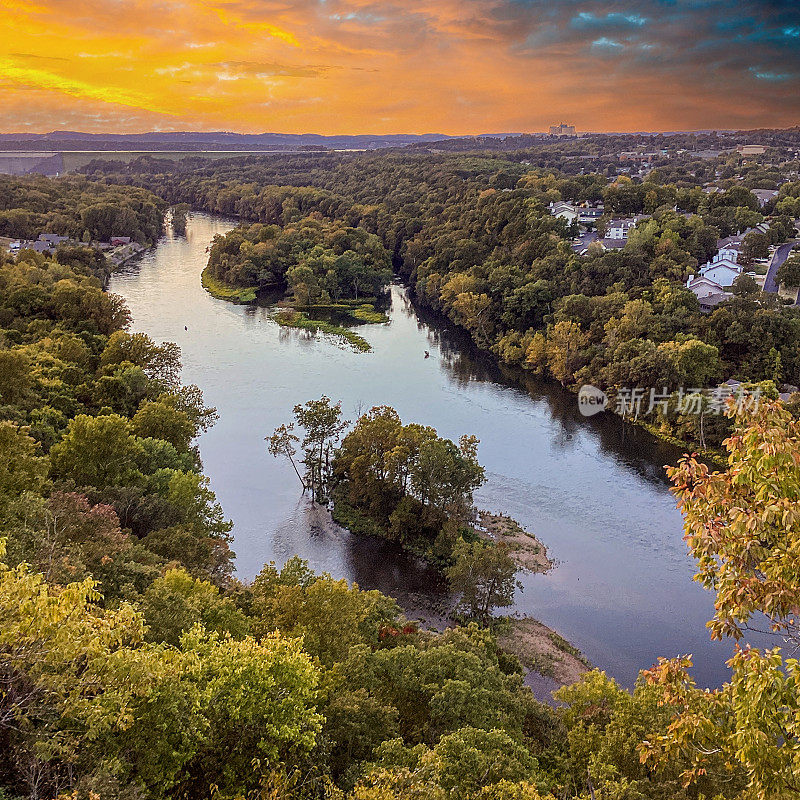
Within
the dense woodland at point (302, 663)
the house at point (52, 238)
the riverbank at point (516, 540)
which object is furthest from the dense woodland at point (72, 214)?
the riverbank at point (516, 540)

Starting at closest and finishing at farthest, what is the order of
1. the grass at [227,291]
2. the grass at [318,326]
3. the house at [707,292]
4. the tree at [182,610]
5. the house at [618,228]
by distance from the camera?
the tree at [182,610] → the house at [707,292] → the grass at [318,326] → the grass at [227,291] → the house at [618,228]

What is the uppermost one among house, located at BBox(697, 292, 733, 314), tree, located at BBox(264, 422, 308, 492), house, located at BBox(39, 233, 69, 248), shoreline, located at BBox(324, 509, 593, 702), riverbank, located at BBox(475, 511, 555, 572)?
house, located at BBox(39, 233, 69, 248)

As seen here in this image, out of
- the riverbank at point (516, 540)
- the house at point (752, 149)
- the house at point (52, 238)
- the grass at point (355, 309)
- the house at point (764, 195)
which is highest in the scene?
the house at point (752, 149)

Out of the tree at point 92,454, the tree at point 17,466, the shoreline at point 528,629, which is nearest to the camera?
the tree at point 17,466

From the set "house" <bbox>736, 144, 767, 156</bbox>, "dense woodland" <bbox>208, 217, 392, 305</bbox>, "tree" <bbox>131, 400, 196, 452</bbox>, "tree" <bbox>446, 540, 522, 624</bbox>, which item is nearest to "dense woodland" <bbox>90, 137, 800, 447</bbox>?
"dense woodland" <bbox>208, 217, 392, 305</bbox>

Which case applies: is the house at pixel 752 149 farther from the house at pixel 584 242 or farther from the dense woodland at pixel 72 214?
the dense woodland at pixel 72 214

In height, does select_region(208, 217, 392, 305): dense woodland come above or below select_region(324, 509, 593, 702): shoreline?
above

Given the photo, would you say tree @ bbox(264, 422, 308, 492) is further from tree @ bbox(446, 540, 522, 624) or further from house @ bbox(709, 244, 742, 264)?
house @ bbox(709, 244, 742, 264)

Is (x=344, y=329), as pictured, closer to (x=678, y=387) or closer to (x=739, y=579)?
(x=678, y=387)
